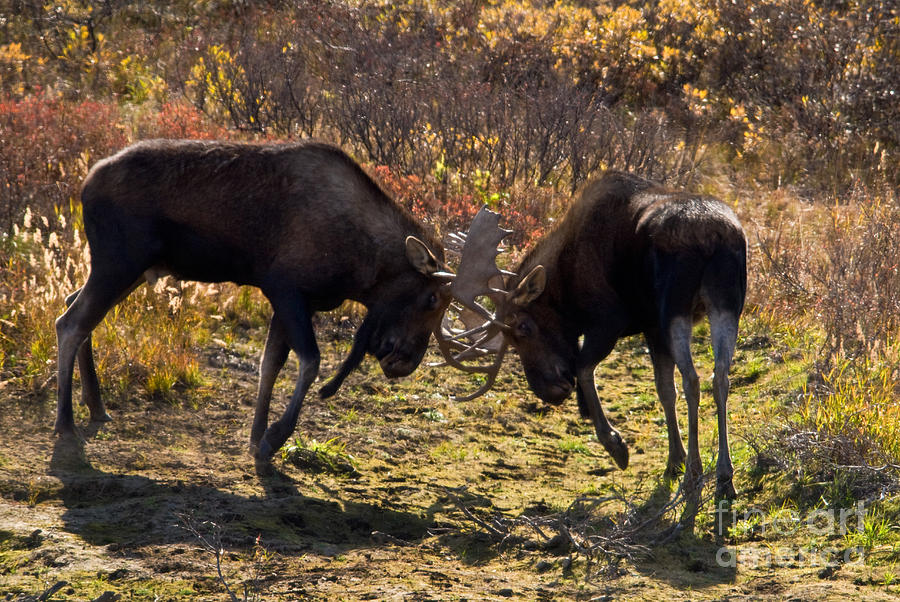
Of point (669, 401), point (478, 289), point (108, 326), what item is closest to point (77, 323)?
point (108, 326)

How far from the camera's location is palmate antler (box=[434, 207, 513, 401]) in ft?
25.0

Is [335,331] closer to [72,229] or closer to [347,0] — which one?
[72,229]

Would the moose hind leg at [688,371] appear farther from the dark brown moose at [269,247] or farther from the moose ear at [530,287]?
the dark brown moose at [269,247]

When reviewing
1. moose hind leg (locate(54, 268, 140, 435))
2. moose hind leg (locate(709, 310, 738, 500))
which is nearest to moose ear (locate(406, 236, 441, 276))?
moose hind leg (locate(54, 268, 140, 435))

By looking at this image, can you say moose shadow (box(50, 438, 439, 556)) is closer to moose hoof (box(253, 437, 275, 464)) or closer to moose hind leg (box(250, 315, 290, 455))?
moose hoof (box(253, 437, 275, 464))

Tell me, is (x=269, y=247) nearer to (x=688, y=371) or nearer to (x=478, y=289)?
(x=478, y=289)

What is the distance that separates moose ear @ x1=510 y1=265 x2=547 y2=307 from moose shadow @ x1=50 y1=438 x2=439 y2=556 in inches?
81.6

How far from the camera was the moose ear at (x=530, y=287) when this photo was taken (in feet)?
25.1

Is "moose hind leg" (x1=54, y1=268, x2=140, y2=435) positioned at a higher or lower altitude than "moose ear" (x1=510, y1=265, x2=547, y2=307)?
lower

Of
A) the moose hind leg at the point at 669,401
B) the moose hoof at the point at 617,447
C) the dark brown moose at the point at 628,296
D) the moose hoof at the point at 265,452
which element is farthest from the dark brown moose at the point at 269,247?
the moose hind leg at the point at 669,401

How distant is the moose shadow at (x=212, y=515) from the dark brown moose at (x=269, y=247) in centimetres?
58

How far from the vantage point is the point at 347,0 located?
60.2 ft

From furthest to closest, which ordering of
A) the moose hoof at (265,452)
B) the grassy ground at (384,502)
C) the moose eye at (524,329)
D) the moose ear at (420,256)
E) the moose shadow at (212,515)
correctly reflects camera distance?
the moose eye at (524,329) < the moose ear at (420,256) < the moose hoof at (265,452) < the moose shadow at (212,515) < the grassy ground at (384,502)

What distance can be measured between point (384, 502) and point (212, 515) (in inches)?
50.2
